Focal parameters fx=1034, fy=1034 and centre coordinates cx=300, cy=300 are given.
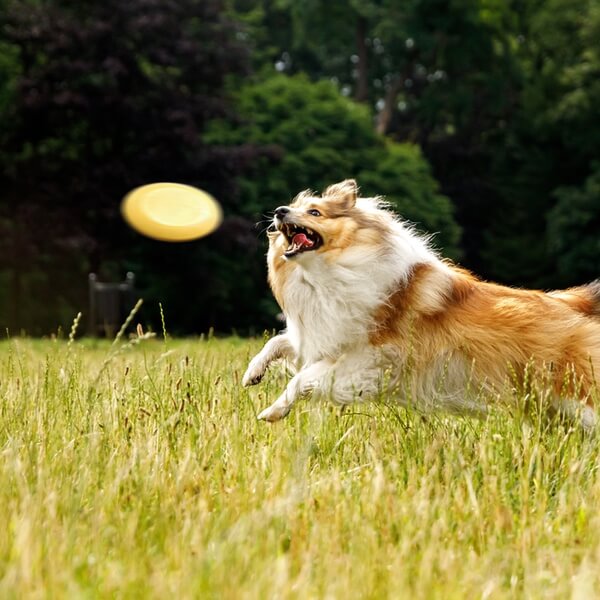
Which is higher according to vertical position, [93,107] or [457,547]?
[93,107]

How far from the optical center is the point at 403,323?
6133 millimetres

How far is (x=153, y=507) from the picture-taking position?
142 inches

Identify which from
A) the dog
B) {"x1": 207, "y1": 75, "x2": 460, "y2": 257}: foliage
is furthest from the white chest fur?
{"x1": 207, "y1": 75, "x2": 460, "y2": 257}: foliage

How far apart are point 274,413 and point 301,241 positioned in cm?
127

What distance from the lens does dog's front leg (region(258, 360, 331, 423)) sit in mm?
Answer: 5543

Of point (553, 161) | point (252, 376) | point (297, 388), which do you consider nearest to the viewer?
point (297, 388)

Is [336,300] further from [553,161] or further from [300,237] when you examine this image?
[553,161]

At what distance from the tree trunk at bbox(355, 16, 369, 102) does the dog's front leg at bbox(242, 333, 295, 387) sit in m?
32.8

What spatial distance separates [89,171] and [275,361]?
64.0ft

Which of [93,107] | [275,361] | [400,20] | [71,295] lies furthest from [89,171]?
[275,361]

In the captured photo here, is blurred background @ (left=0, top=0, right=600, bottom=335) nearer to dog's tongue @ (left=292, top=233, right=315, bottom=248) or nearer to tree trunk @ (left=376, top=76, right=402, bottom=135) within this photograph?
tree trunk @ (left=376, top=76, right=402, bottom=135)

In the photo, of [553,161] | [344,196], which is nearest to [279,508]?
[344,196]

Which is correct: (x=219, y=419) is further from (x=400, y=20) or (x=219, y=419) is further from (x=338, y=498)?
(x=400, y=20)

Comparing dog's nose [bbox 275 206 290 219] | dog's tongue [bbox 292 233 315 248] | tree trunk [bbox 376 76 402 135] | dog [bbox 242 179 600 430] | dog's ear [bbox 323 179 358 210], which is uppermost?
tree trunk [bbox 376 76 402 135]
